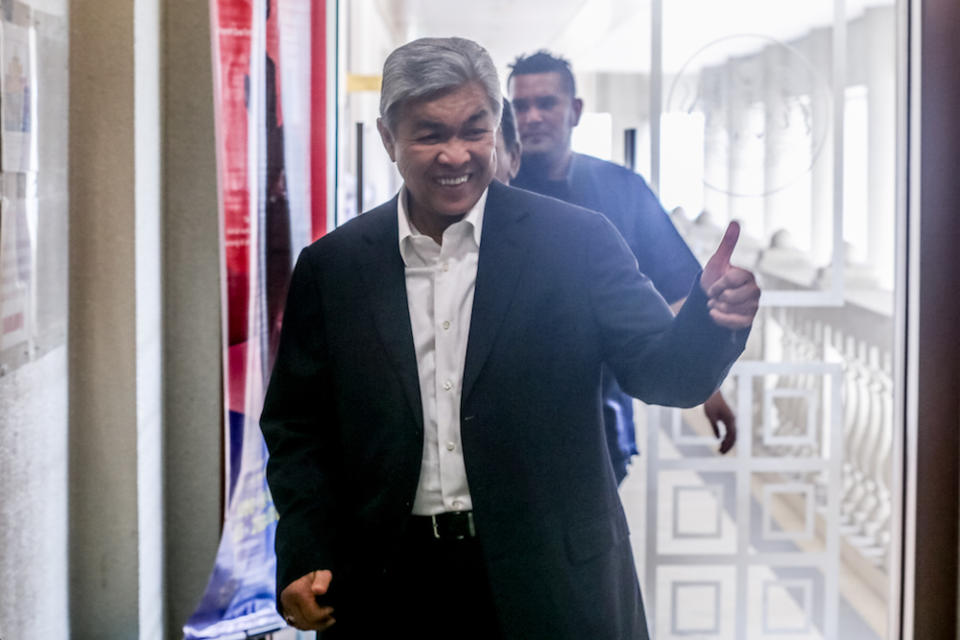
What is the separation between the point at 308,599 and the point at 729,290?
0.67 meters

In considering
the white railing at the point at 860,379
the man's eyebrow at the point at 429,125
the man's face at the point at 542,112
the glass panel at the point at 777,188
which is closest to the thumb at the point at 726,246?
the man's eyebrow at the point at 429,125

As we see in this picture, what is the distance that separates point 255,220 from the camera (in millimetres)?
2088

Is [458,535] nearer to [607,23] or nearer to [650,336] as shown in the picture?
[650,336]

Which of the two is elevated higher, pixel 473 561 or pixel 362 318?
pixel 362 318

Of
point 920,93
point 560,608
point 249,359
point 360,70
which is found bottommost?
point 560,608

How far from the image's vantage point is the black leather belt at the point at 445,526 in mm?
1429

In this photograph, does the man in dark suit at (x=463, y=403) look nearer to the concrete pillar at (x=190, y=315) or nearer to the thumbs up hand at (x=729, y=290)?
the thumbs up hand at (x=729, y=290)

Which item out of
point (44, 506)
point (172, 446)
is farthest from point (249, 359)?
point (44, 506)

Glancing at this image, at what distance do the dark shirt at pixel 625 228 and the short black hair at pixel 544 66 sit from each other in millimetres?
172

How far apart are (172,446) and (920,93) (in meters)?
1.81

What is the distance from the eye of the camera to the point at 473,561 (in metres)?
1.43

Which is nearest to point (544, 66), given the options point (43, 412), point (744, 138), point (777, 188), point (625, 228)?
point (625, 228)

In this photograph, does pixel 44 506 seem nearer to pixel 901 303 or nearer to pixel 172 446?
pixel 172 446

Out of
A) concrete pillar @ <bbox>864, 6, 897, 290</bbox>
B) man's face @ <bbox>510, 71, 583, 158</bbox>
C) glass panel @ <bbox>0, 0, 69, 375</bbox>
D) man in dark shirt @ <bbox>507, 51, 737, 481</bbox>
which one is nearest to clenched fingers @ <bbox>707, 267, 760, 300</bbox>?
glass panel @ <bbox>0, 0, 69, 375</bbox>
